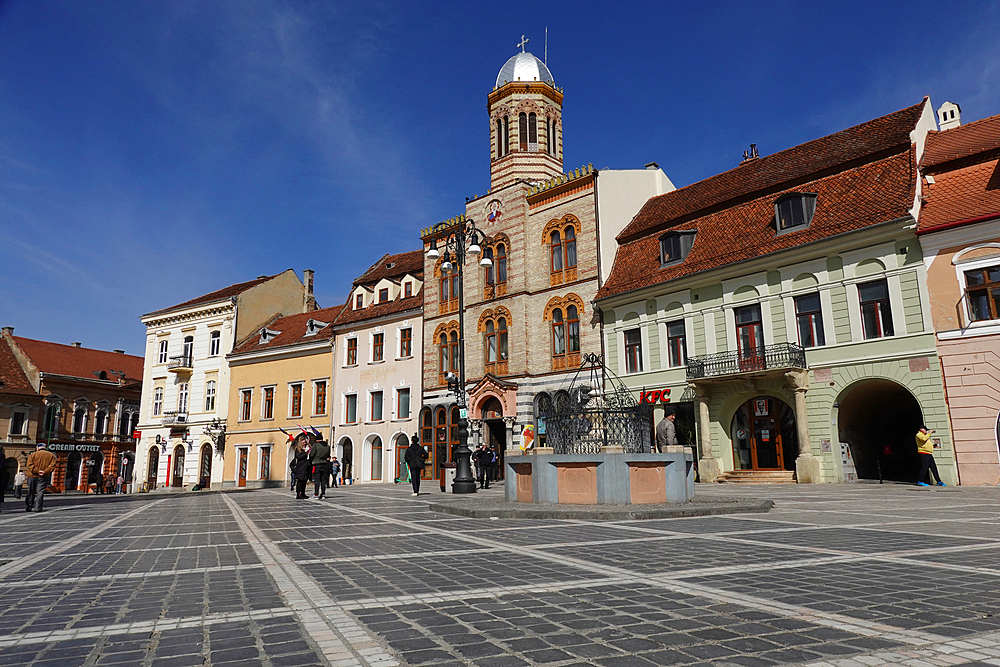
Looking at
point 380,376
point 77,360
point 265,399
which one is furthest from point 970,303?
point 77,360

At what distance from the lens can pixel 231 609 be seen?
484cm

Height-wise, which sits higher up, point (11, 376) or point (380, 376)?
point (11, 376)

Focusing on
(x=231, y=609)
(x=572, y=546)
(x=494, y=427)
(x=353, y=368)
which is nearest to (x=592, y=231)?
(x=494, y=427)

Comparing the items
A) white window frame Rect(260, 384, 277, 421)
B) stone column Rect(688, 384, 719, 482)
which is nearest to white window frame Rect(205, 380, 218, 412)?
white window frame Rect(260, 384, 277, 421)

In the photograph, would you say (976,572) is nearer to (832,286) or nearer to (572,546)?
(572,546)

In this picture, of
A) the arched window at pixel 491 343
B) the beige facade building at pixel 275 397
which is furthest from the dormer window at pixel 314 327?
the arched window at pixel 491 343

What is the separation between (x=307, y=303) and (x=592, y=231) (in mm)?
28505

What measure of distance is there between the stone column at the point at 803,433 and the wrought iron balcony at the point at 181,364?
129ft

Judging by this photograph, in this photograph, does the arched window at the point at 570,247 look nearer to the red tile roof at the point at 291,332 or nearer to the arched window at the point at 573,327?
the arched window at the point at 573,327

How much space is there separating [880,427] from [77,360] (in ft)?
186

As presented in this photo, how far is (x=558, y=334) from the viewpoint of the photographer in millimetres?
31781

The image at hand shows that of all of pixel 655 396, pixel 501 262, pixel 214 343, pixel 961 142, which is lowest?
pixel 655 396

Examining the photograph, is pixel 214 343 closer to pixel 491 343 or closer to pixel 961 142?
pixel 491 343

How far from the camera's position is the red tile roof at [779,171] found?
76.6 ft
